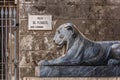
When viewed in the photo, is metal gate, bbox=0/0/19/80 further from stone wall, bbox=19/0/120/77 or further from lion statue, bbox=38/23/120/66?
lion statue, bbox=38/23/120/66

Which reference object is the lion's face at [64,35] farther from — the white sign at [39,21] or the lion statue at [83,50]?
the white sign at [39,21]

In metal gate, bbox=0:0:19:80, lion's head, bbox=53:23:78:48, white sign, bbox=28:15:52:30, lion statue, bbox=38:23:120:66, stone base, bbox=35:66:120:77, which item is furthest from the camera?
metal gate, bbox=0:0:19:80

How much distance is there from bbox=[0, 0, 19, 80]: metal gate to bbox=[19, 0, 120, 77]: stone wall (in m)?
0.49

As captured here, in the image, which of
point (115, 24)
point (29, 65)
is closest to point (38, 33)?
point (29, 65)

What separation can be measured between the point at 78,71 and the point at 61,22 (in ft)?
7.27

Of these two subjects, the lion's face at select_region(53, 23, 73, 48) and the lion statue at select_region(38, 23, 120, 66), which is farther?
the lion's face at select_region(53, 23, 73, 48)

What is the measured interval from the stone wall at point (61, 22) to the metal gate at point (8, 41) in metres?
0.49

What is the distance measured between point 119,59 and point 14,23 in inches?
120

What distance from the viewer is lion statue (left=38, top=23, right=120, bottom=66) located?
8.73 metres

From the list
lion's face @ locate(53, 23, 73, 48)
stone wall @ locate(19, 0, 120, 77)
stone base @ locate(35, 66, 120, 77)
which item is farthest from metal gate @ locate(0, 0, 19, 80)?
stone base @ locate(35, 66, 120, 77)

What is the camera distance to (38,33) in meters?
10.6

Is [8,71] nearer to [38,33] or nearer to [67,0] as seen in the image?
[38,33]

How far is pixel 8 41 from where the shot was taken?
36.6 ft

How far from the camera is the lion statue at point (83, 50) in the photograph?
8.73 m
